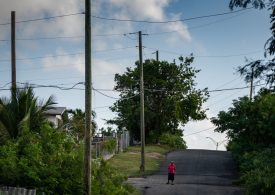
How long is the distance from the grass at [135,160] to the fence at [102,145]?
637mm

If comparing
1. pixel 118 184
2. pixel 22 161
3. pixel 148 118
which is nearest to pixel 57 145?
pixel 22 161

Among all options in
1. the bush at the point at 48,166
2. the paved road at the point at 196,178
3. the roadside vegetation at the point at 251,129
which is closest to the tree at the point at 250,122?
the roadside vegetation at the point at 251,129

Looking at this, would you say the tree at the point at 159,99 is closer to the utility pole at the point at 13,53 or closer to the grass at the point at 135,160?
the grass at the point at 135,160

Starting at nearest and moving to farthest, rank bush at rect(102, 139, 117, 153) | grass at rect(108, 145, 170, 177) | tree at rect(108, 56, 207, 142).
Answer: grass at rect(108, 145, 170, 177), bush at rect(102, 139, 117, 153), tree at rect(108, 56, 207, 142)

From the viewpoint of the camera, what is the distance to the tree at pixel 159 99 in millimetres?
67812

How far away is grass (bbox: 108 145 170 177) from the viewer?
4366 cm

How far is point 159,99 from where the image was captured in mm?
68562

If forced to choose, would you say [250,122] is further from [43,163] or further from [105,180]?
[43,163]

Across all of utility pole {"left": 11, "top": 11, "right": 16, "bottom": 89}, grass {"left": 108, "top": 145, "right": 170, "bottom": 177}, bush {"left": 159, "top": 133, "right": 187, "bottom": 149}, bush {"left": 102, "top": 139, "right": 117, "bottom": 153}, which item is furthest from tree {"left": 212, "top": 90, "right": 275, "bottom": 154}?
bush {"left": 159, "top": 133, "right": 187, "bottom": 149}

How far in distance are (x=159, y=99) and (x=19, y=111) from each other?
44845 millimetres

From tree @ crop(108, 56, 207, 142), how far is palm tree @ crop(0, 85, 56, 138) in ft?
137

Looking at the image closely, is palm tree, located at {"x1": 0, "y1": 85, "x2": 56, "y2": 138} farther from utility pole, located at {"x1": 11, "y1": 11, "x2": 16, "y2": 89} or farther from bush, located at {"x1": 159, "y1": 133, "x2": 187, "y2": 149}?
bush, located at {"x1": 159, "y1": 133, "x2": 187, "y2": 149}

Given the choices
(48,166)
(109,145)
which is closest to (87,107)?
(48,166)

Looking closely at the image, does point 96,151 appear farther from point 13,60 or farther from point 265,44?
point 265,44
